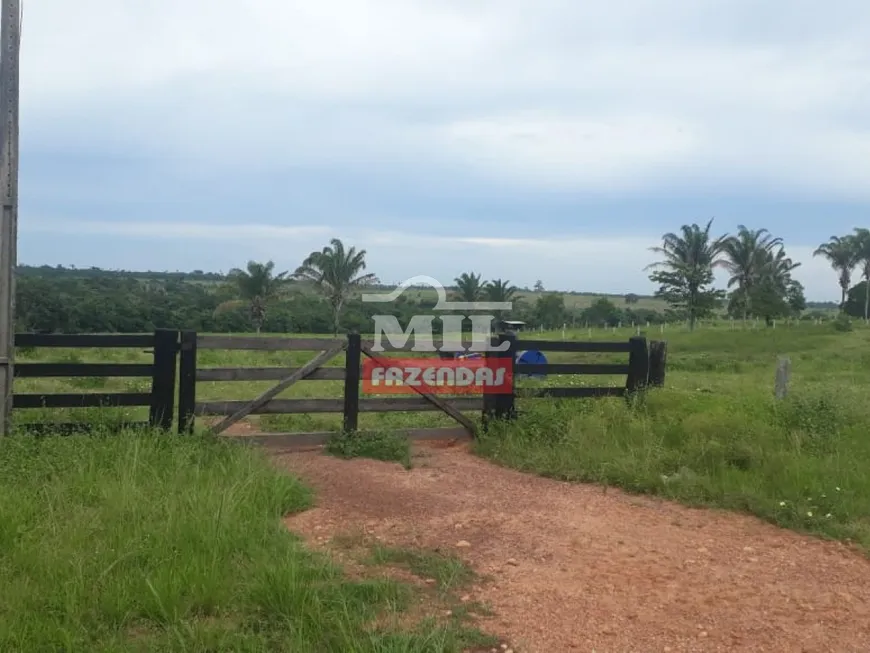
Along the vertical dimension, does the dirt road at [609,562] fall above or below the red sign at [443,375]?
below

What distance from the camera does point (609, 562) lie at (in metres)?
4.62

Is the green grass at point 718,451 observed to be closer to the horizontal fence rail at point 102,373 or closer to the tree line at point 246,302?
the horizontal fence rail at point 102,373

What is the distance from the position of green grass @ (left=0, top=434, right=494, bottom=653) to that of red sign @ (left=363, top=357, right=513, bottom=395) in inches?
123

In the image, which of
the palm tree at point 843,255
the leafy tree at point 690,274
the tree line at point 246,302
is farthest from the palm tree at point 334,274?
the palm tree at point 843,255

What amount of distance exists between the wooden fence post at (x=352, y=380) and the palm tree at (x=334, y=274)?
32.0 meters

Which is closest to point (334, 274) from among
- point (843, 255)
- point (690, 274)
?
point (690, 274)

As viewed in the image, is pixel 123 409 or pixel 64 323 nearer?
pixel 123 409

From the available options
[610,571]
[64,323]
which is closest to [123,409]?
[610,571]

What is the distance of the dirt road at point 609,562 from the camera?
3.64 meters

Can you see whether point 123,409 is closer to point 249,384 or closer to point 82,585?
point 82,585

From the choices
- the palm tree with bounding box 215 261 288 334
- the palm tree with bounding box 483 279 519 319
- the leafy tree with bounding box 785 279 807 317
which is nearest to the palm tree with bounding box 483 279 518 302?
the palm tree with bounding box 483 279 519 319

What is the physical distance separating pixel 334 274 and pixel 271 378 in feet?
107

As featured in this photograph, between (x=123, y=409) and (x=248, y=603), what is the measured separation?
4.28 m

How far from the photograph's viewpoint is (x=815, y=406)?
8.28 m
